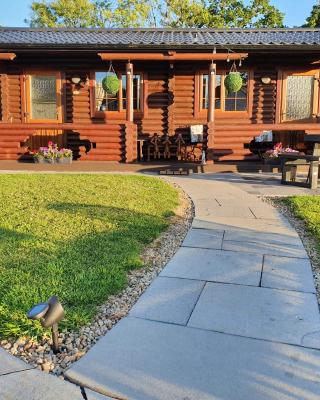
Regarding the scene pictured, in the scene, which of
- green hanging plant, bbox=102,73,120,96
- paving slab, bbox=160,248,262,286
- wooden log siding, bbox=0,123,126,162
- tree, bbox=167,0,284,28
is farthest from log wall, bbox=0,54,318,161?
tree, bbox=167,0,284,28

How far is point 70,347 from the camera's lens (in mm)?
2717

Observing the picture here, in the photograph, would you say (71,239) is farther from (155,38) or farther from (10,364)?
(155,38)

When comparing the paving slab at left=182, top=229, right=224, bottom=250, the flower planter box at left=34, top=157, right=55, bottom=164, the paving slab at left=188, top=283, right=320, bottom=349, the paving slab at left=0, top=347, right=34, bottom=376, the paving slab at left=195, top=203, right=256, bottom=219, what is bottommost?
the paving slab at left=0, top=347, right=34, bottom=376

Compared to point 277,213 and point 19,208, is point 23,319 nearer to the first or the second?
point 19,208

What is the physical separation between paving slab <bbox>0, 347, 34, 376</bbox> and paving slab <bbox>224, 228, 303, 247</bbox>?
2.97 meters

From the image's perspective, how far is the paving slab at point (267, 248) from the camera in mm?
4488

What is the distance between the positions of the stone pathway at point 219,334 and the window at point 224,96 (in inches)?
366

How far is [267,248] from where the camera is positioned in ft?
15.3

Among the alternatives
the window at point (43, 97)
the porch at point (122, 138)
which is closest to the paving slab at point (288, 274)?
the porch at point (122, 138)

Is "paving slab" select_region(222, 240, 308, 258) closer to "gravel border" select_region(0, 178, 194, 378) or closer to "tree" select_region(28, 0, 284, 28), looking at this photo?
"gravel border" select_region(0, 178, 194, 378)

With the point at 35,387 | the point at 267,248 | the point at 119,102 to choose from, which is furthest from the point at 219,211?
the point at 119,102

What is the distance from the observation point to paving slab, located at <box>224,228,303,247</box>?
4887mm

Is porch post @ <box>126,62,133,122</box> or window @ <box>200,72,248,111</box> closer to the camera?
porch post @ <box>126,62,133,122</box>

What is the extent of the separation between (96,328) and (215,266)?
1.50 meters
